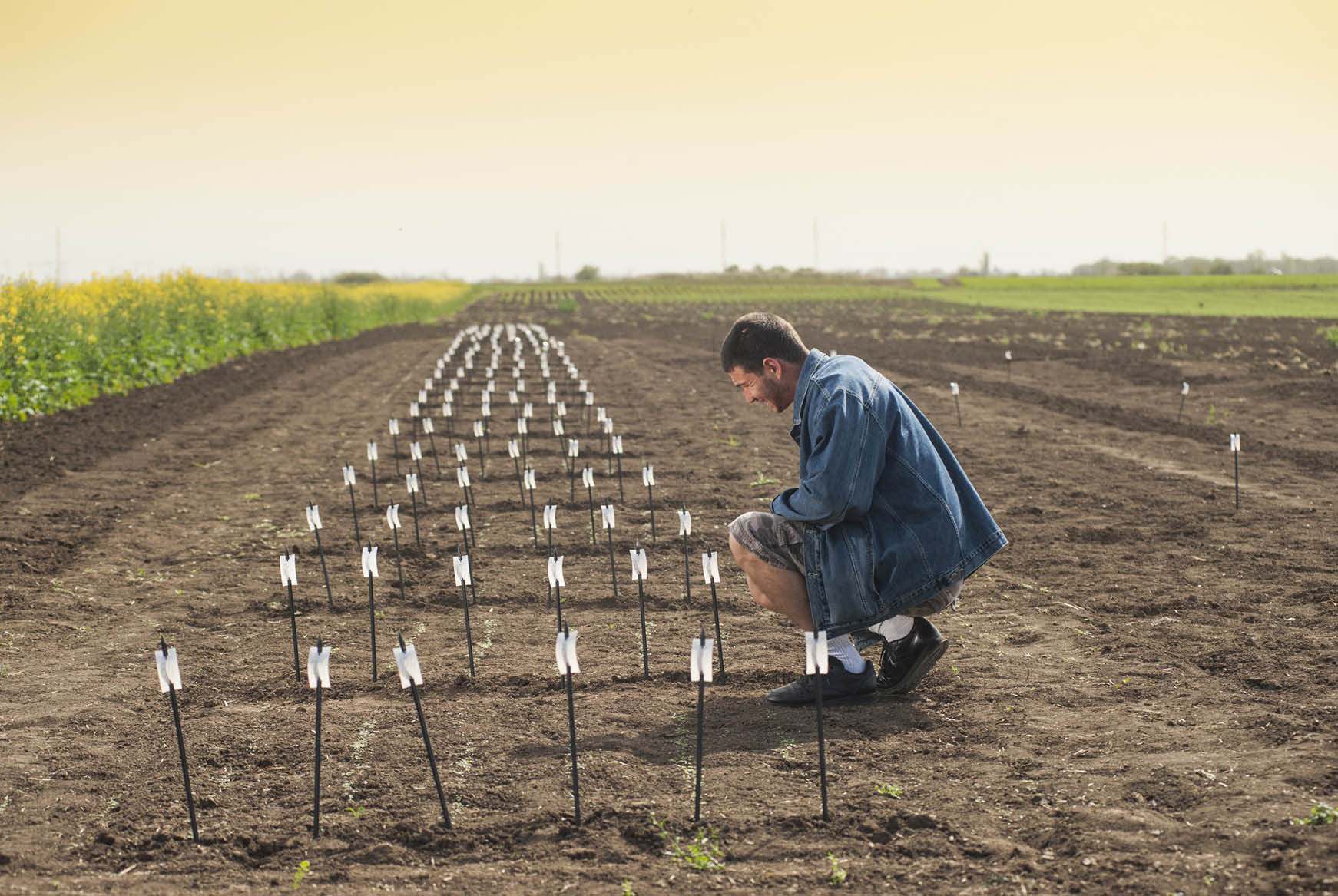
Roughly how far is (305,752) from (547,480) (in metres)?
6.39

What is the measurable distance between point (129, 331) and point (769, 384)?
17120mm

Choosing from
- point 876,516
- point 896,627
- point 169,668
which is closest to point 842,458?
point 876,516

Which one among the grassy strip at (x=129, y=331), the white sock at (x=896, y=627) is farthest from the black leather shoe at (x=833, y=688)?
the grassy strip at (x=129, y=331)

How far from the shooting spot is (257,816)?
3.85 meters

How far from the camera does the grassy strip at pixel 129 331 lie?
572 inches

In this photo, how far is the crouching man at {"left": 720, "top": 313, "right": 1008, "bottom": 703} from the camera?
429 centimetres

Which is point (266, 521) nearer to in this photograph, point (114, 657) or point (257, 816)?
point (114, 657)

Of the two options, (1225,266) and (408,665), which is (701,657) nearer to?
(408,665)

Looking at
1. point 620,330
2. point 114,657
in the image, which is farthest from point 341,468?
point 620,330

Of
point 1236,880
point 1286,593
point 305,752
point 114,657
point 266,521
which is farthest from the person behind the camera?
point 266,521

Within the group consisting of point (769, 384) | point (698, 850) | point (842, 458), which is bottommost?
point (698, 850)

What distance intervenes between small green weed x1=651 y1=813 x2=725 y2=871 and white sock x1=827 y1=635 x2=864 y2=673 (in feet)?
4.55

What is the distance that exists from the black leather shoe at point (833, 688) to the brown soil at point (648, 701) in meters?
0.11

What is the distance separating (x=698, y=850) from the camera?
11.6ft
